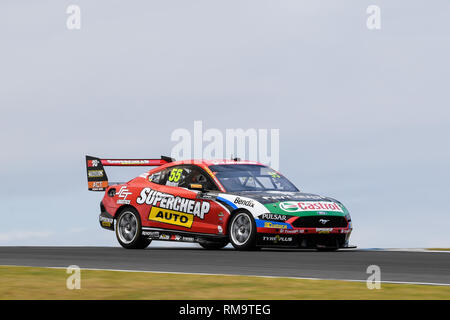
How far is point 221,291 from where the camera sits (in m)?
10.2

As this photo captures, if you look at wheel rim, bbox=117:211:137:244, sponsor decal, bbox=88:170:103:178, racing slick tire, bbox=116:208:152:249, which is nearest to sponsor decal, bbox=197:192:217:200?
racing slick tire, bbox=116:208:152:249

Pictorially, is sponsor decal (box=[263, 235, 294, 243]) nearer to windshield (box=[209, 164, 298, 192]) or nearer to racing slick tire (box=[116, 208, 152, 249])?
windshield (box=[209, 164, 298, 192])

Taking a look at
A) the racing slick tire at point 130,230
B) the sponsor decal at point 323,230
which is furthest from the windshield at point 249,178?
the racing slick tire at point 130,230

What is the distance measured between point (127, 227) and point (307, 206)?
422 cm

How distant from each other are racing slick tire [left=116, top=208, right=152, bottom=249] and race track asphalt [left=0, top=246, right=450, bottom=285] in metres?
1.01

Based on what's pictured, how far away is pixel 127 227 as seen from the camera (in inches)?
760

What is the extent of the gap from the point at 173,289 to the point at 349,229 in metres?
7.56

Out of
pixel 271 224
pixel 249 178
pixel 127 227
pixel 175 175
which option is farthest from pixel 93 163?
pixel 271 224

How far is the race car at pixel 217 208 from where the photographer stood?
16.7 meters

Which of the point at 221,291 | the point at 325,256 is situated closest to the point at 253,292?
the point at 221,291

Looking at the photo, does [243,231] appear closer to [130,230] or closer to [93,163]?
[130,230]

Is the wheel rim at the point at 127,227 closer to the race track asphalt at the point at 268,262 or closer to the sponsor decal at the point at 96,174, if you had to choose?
the race track asphalt at the point at 268,262
